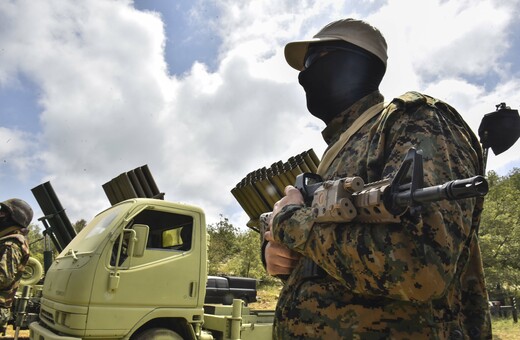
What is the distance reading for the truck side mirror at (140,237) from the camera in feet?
13.5

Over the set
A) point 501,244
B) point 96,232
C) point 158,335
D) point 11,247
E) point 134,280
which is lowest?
point 158,335

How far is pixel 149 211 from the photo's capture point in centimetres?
475

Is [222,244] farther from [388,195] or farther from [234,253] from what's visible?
[388,195]

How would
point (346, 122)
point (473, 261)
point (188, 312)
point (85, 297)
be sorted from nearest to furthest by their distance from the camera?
point (473, 261)
point (346, 122)
point (85, 297)
point (188, 312)

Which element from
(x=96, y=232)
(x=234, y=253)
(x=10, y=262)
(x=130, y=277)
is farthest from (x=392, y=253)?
(x=234, y=253)

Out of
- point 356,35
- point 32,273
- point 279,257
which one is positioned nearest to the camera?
point 279,257

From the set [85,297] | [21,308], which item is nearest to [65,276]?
[85,297]

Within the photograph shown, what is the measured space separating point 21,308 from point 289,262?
6.21 metres

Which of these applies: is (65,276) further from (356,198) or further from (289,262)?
(356,198)

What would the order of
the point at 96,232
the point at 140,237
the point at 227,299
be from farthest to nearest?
the point at 227,299 → the point at 96,232 → the point at 140,237

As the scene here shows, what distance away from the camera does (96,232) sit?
14.9 ft

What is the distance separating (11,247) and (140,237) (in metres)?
2.07

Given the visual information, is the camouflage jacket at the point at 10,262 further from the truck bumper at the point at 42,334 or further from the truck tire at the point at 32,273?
the truck tire at the point at 32,273

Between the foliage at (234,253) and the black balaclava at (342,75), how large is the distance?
45.8ft
